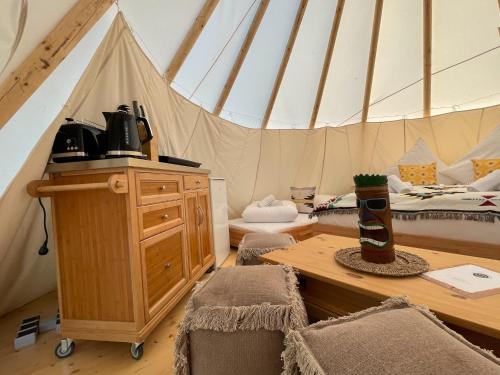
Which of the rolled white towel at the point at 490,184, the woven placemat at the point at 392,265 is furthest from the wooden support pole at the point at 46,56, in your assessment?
the rolled white towel at the point at 490,184

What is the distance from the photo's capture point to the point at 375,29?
294 centimetres

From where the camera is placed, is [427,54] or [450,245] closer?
[450,245]

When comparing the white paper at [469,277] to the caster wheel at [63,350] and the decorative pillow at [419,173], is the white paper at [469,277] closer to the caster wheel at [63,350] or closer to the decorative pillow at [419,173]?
the caster wheel at [63,350]

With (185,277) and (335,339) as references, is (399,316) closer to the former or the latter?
(335,339)

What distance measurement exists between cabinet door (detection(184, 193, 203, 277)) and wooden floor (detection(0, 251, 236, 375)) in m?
0.41

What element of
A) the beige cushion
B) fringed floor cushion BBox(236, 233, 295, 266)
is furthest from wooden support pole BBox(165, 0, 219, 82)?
the beige cushion

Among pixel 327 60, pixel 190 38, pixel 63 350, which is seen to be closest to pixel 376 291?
pixel 63 350

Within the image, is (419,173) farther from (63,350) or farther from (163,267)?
(63,350)

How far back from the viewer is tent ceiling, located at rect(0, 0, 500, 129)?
7.68 feet

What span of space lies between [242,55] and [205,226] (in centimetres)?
211

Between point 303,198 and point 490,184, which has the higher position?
point 490,184

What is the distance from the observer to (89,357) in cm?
110

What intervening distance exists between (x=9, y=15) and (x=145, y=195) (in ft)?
2.84

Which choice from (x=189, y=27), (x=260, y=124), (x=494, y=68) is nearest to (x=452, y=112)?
(x=494, y=68)
